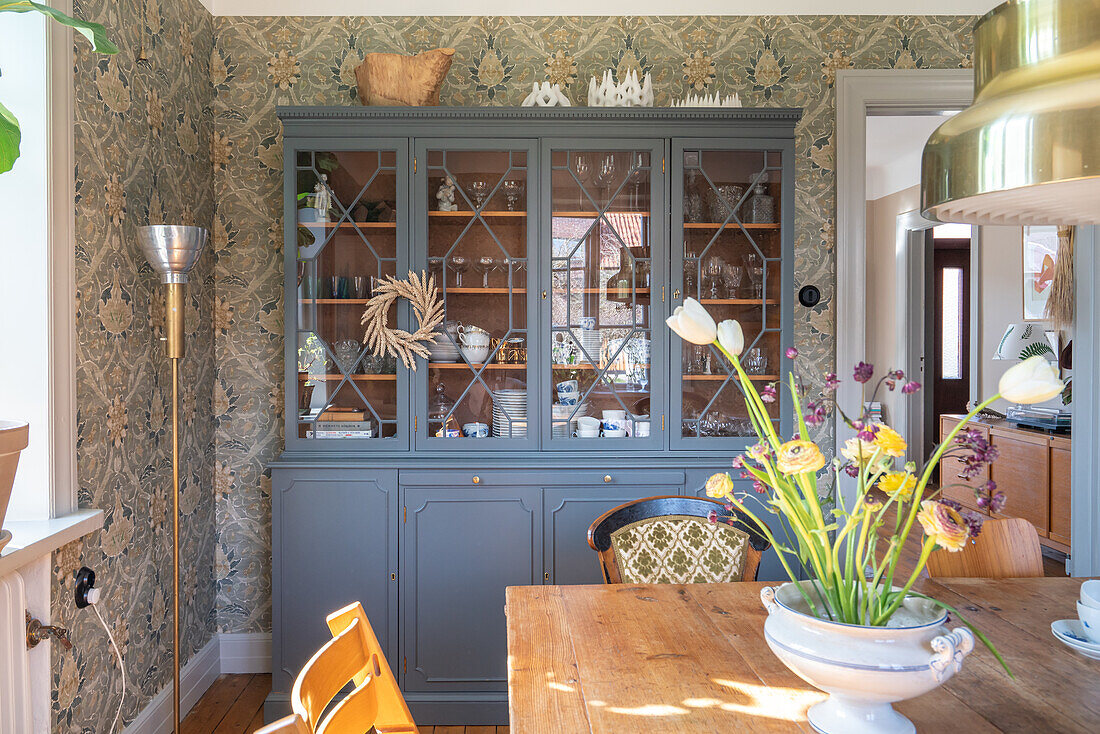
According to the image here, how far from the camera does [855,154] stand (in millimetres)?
3141

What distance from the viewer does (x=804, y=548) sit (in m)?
1.23

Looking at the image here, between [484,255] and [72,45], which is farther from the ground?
[72,45]

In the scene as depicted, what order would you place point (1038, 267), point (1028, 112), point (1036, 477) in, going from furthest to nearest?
point (1038, 267)
point (1036, 477)
point (1028, 112)

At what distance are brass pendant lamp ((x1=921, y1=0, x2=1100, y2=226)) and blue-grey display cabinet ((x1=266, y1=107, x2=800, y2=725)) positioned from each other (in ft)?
6.02

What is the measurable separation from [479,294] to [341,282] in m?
A: 0.51

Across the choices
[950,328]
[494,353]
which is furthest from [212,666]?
[950,328]

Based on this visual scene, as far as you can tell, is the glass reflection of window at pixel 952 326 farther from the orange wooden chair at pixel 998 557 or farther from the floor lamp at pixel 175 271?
the floor lamp at pixel 175 271

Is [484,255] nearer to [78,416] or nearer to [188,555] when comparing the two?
[78,416]

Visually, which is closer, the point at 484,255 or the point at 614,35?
the point at 484,255

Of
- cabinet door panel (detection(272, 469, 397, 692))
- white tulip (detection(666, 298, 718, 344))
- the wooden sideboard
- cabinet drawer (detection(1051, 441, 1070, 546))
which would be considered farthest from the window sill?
cabinet drawer (detection(1051, 441, 1070, 546))

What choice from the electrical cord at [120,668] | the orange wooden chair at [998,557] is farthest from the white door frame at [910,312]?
the electrical cord at [120,668]

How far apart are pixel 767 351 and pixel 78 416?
227cm

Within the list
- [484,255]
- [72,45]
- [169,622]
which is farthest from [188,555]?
[72,45]

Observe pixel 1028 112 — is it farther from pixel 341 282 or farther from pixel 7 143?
pixel 341 282
